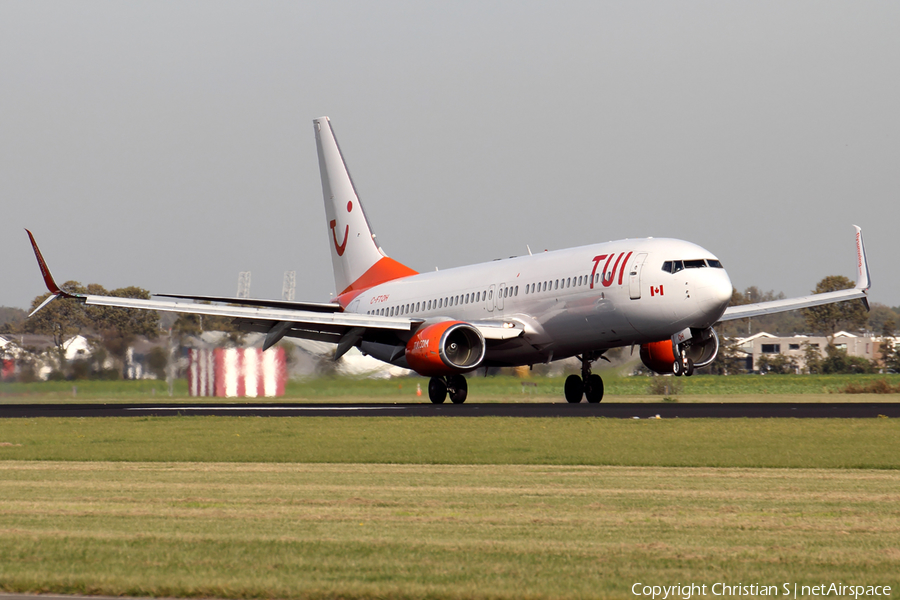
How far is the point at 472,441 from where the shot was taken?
67.1ft

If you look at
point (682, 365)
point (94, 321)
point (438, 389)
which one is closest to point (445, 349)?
point (438, 389)

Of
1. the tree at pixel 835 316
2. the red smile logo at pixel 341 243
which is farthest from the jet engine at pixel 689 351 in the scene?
the tree at pixel 835 316

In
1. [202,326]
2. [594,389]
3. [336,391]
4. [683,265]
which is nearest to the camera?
[683,265]

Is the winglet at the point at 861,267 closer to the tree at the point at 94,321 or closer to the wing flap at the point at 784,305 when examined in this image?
the wing flap at the point at 784,305

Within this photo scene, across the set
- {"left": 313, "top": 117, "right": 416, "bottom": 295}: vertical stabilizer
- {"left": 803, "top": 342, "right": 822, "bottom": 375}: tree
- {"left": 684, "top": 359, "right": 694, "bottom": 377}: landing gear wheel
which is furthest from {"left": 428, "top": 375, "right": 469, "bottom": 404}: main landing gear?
{"left": 803, "top": 342, "right": 822, "bottom": 375}: tree

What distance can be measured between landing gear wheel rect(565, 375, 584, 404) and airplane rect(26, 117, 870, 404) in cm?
3

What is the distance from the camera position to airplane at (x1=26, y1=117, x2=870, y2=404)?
3294 centimetres

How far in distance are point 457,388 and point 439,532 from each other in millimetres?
28322

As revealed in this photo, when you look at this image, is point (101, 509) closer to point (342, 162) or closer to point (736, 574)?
point (736, 574)

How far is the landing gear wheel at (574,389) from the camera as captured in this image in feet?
125

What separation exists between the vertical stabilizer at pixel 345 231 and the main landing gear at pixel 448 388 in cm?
897

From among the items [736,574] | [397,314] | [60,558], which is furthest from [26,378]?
[736,574]

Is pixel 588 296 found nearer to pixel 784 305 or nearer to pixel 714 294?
pixel 714 294

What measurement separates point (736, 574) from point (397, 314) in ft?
→ 116
